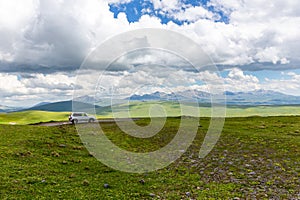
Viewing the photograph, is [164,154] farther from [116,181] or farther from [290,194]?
[290,194]

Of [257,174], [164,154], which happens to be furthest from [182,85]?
[257,174]

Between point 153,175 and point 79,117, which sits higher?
point 79,117

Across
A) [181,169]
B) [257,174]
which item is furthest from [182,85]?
[257,174]

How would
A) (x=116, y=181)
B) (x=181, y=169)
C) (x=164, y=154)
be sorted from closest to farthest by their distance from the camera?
(x=116, y=181) → (x=181, y=169) → (x=164, y=154)

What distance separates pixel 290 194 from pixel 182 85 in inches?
681

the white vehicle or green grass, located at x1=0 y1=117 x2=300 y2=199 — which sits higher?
the white vehicle

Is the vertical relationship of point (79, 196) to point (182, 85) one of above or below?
below

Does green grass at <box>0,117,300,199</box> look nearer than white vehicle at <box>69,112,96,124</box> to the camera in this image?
Yes

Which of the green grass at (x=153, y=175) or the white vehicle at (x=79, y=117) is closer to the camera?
the green grass at (x=153, y=175)

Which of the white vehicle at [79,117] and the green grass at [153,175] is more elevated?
the white vehicle at [79,117]

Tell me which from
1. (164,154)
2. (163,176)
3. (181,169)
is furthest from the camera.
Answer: (164,154)

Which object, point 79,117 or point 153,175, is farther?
point 79,117

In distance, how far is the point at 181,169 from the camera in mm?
22750

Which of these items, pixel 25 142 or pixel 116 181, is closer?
pixel 116 181
